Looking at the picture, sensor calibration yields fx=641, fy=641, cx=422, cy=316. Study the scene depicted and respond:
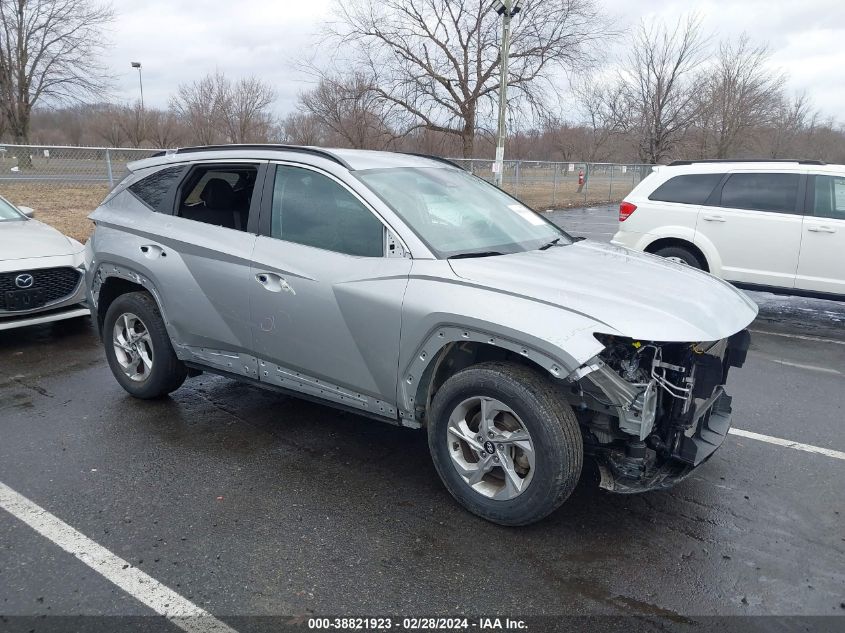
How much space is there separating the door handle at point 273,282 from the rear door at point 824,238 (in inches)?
250

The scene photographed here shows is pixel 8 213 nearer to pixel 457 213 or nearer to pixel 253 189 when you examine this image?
pixel 253 189

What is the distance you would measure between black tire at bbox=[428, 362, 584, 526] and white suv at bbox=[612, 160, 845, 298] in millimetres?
5724

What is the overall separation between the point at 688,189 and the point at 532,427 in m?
6.30

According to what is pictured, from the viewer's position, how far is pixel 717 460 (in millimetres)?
3980

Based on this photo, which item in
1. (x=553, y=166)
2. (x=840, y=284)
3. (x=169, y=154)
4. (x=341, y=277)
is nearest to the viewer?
(x=341, y=277)

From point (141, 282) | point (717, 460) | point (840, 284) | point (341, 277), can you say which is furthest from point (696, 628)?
point (840, 284)

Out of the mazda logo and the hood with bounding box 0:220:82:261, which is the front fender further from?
the hood with bounding box 0:220:82:261

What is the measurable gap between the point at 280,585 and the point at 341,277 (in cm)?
158

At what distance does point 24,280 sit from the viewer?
5949mm

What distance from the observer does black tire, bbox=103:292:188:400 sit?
4.45 m

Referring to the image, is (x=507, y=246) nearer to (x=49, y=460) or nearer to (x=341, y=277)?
(x=341, y=277)

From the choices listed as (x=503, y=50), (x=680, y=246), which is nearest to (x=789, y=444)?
(x=680, y=246)

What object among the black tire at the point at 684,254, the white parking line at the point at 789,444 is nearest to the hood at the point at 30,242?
the white parking line at the point at 789,444

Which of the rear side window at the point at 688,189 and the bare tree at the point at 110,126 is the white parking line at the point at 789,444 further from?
the bare tree at the point at 110,126
